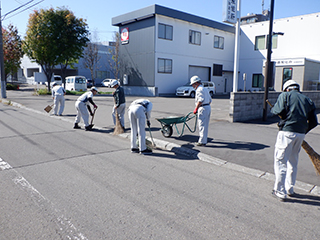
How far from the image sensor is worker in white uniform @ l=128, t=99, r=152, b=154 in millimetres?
6613

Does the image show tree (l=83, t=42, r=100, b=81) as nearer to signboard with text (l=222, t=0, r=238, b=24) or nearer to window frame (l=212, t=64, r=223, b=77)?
window frame (l=212, t=64, r=223, b=77)

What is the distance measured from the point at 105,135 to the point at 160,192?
5.14 m

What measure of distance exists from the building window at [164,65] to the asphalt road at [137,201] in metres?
22.0

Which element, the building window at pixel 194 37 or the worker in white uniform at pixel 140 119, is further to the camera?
the building window at pixel 194 37

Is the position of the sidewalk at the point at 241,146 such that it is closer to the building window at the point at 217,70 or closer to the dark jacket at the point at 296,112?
the dark jacket at the point at 296,112

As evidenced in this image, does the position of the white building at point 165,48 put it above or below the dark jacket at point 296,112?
above

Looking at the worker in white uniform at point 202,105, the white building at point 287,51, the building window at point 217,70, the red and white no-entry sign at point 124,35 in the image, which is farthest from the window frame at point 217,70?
the worker in white uniform at point 202,105

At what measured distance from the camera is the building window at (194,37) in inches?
1186

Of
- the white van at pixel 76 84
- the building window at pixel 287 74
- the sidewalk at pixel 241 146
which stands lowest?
the sidewalk at pixel 241 146

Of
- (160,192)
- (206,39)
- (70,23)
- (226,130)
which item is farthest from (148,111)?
(206,39)

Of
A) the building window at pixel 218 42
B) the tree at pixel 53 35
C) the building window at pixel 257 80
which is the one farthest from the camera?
the building window at pixel 218 42

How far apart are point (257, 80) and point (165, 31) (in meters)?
13.0

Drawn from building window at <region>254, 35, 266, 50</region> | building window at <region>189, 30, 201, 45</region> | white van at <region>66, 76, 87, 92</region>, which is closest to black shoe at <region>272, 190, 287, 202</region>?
building window at <region>189, 30, 201, 45</region>

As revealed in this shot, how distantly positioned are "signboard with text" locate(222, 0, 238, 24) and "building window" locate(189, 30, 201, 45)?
58.6 ft
